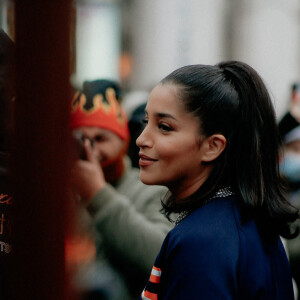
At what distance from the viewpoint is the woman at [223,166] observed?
1217 millimetres

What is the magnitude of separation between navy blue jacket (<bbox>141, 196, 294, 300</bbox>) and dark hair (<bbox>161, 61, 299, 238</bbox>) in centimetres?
5

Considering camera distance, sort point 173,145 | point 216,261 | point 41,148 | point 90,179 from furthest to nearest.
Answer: point 90,179 → point 173,145 → point 216,261 → point 41,148

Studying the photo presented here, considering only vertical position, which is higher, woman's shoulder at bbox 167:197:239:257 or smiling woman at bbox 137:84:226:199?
smiling woman at bbox 137:84:226:199

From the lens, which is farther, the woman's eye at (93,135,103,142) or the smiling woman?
the woman's eye at (93,135,103,142)

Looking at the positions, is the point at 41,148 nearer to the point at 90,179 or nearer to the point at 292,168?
the point at 90,179

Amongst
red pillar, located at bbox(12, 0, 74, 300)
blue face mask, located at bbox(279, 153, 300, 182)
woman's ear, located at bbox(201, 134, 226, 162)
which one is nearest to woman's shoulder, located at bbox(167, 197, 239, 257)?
woman's ear, located at bbox(201, 134, 226, 162)

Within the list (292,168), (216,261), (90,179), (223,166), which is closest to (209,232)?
(216,261)

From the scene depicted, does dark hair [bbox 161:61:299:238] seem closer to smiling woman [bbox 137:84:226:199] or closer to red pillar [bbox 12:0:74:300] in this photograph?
smiling woman [bbox 137:84:226:199]

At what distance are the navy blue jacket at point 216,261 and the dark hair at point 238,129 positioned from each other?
0.05 m

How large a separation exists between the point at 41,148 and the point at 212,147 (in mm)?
612

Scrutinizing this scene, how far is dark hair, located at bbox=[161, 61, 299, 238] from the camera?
1.30m

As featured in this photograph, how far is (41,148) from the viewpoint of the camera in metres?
0.77

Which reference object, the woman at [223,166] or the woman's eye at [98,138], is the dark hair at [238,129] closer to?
the woman at [223,166]

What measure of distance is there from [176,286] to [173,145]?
1.09 feet
